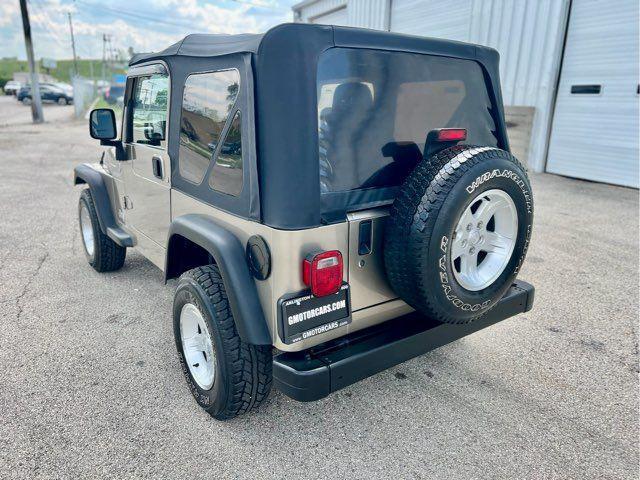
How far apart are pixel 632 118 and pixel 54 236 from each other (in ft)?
31.0

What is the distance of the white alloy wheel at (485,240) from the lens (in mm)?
2264

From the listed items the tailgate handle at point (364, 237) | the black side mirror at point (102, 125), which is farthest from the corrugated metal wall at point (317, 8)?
the tailgate handle at point (364, 237)

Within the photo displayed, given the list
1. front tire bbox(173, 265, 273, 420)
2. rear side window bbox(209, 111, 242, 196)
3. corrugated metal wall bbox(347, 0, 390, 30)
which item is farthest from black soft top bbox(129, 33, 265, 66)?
corrugated metal wall bbox(347, 0, 390, 30)

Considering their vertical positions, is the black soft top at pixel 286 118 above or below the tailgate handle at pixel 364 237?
above

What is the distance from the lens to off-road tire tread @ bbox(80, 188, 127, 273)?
4.25 m

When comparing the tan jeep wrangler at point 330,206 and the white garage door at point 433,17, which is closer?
the tan jeep wrangler at point 330,206

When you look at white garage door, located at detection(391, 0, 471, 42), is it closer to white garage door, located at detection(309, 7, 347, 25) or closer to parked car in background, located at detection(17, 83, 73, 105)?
white garage door, located at detection(309, 7, 347, 25)

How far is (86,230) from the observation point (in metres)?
4.68

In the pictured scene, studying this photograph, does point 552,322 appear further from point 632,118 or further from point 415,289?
point 632,118

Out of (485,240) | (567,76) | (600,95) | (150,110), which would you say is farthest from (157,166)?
(567,76)

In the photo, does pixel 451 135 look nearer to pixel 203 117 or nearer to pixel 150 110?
pixel 203 117

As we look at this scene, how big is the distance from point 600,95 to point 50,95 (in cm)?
3700

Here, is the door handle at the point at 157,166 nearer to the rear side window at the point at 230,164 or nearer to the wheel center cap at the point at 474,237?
the rear side window at the point at 230,164

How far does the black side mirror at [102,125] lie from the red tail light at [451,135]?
2396 mm
